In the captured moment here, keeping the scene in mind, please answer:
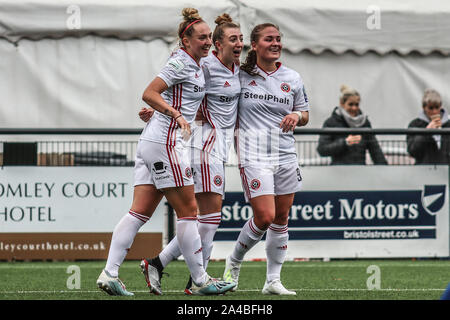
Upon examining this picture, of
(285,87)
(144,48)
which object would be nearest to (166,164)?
(285,87)

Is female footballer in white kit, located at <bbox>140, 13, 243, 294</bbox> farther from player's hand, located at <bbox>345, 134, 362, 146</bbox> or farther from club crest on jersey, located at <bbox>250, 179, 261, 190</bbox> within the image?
player's hand, located at <bbox>345, 134, 362, 146</bbox>

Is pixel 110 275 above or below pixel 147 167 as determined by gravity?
below

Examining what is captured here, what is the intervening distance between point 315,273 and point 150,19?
17.1 feet

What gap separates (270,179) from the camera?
23.9 ft

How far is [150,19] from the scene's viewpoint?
Result: 13078 millimetres

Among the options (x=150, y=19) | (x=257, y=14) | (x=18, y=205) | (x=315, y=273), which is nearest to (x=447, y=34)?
(x=257, y=14)

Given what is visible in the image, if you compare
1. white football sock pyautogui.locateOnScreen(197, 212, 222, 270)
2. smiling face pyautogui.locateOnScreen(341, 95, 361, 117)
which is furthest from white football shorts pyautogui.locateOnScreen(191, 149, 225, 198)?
smiling face pyautogui.locateOnScreen(341, 95, 361, 117)

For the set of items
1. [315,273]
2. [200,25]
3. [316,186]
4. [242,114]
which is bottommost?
[315,273]

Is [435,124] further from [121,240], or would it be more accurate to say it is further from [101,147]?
[121,240]

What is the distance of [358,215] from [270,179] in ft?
10.8

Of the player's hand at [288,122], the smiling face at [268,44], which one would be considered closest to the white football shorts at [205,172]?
the player's hand at [288,122]

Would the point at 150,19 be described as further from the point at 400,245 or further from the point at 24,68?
the point at 400,245

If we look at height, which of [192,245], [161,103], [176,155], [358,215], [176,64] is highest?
[176,64]

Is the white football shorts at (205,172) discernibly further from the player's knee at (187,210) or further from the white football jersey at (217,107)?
the player's knee at (187,210)
